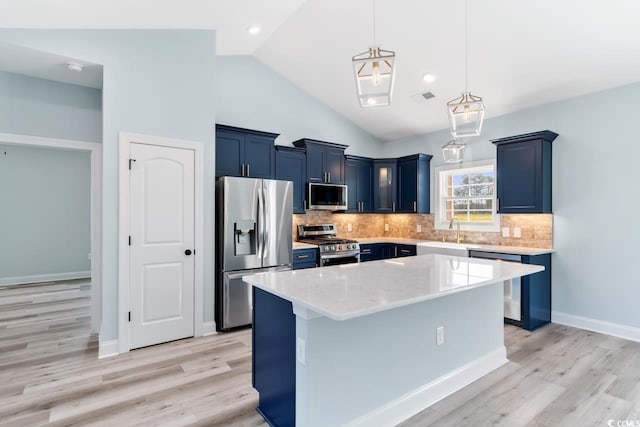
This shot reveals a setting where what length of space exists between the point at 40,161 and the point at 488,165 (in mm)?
8034

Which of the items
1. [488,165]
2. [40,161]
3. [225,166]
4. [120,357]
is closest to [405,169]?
[488,165]

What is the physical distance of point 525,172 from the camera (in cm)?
418

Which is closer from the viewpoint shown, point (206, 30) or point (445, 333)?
point (445, 333)

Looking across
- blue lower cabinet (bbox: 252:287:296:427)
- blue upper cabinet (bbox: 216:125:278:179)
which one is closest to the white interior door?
blue upper cabinet (bbox: 216:125:278:179)

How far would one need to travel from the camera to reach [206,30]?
3.76 metres

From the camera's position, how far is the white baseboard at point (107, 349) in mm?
3182

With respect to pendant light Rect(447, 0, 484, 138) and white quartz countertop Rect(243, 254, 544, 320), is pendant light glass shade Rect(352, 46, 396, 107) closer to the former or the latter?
pendant light Rect(447, 0, 484, 138)

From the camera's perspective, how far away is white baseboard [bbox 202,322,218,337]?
3750 mm

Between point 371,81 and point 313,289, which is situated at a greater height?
point 371,81

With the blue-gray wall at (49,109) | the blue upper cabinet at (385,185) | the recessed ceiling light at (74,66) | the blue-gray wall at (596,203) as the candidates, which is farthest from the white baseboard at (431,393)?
the blue-gray wall at (49,109)

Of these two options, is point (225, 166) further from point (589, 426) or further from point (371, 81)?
point (589, 426)

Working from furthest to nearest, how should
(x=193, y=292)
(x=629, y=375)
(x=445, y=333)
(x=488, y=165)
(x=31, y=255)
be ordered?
(x=31, y=255) → (x=488, y=165) → (x=193, y=292) → (x=629, y=375) → (x=445, y=333)

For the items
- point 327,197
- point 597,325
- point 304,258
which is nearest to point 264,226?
point 304,258

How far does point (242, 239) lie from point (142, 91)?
185 cm
